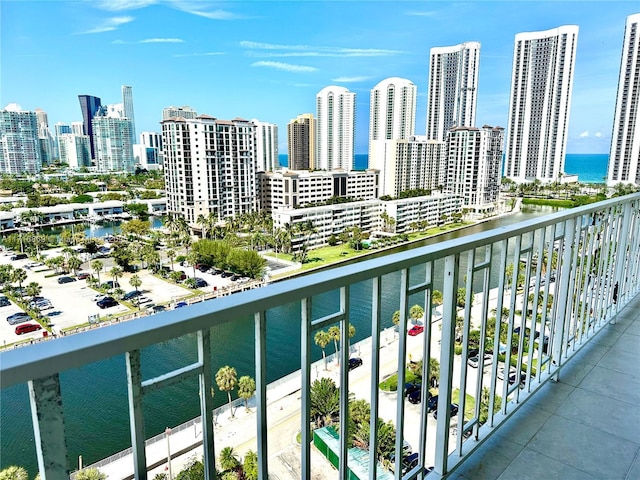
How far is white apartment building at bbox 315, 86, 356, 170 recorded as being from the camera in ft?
177

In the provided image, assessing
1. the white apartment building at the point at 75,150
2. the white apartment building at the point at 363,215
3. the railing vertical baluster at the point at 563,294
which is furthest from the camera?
the white apartment building at the point at 75,150

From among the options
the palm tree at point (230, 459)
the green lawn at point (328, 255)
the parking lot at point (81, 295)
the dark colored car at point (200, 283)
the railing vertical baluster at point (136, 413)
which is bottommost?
the parking lot at point (81, 295)

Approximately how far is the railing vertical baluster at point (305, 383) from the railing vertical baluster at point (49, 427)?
374 mm

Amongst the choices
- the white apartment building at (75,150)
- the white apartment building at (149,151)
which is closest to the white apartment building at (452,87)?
the white apartment building at (149,151)

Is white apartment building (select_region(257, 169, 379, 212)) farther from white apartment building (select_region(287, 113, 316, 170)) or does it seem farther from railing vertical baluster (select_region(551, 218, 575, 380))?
railing vertical baluster (select_region(551, 218, 575, 380))

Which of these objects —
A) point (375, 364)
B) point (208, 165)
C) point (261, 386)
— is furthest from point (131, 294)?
point (261, 386)

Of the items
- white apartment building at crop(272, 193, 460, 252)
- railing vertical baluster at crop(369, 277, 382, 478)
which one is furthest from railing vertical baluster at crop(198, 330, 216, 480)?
white apartment building at crop(272, 193, 460, 252)

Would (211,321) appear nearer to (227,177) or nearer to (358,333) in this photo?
(358,333)

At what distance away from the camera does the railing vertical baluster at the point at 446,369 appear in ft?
3.71

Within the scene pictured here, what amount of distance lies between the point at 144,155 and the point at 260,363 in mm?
91623

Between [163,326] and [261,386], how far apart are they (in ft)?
0.81

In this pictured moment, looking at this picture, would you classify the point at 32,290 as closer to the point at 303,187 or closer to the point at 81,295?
the point at 81,295

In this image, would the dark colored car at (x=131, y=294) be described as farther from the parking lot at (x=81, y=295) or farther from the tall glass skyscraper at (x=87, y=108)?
the tall glass skyscraper at (x=87, y=108)

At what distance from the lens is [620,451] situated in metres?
1.40
